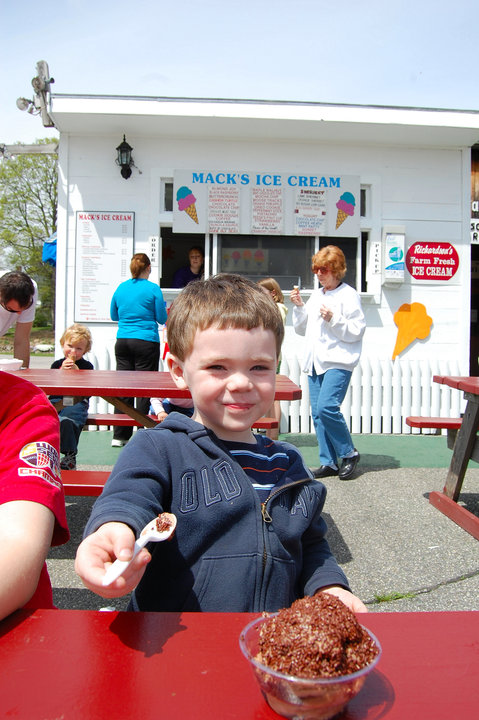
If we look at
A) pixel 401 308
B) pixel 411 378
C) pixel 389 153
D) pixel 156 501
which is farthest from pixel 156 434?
pixel 389 153

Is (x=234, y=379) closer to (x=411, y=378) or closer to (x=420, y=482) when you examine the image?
(x=420, y=482)

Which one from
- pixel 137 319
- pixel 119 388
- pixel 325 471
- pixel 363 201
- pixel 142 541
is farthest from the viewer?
pixel 363 201

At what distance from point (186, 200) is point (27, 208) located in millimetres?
25259

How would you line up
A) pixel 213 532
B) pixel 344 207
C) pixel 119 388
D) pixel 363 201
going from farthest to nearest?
pixel 363 201 → pixel 344 207 → pixel 119 388 → pixel 213 532

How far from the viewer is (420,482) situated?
16.6 ft

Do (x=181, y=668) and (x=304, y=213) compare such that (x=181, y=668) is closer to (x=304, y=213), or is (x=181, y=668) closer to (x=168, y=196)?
(x=304, y=213)

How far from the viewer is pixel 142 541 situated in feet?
2.82

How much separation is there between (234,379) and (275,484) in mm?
286

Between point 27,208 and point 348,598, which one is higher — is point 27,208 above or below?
above

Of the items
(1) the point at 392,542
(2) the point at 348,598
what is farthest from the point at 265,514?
(1) the point at 392,542

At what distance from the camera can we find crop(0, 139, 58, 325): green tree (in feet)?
95.3

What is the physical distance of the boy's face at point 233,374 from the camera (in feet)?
4.46

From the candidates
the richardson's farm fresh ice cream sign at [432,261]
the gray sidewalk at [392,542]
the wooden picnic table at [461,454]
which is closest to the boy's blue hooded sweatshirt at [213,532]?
the gray sidewalk at [392,542]

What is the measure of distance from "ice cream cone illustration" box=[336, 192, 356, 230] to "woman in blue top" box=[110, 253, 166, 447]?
10.2 ft
